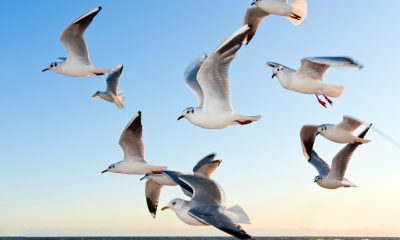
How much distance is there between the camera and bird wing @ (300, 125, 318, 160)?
42.3ft

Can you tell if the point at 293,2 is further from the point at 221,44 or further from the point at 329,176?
the point at 329,176

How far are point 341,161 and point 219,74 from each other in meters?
4.97

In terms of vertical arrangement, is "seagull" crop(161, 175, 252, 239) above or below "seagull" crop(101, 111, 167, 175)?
below

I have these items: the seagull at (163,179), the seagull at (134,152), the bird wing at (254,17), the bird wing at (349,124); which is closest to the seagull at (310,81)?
the bird wing at (349,124)

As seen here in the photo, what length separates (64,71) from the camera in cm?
1320

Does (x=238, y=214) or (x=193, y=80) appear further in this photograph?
(x=193, y=80)

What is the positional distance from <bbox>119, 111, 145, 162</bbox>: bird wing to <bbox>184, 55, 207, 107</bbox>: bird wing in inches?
44.3

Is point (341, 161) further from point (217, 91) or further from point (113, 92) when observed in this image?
Result: point (113, 92)

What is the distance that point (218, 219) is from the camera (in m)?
7.71

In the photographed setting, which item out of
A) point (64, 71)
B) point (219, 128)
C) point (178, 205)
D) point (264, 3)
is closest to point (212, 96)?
point (219, 128)

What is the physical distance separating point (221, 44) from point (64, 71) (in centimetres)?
534

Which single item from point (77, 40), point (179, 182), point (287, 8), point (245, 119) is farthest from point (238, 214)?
point (77, 40)

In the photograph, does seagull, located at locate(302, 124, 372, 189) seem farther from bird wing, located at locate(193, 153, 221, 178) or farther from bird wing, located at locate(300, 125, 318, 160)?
bird wing, located at locate(193, 153, 221, 178)

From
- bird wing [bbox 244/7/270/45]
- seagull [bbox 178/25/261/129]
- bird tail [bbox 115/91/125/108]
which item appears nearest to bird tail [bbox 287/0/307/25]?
bird wing [bbox 244/7/270/45]
